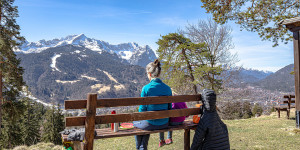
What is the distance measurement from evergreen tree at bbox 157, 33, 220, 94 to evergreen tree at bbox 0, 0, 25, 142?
1236cm

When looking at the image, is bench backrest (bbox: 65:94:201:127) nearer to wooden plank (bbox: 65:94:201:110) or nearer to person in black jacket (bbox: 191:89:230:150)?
wooden plank (bbox: 65:94:201:110)

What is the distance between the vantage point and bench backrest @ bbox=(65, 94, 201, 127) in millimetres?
3559

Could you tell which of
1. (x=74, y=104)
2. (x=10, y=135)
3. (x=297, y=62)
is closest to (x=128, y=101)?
(x=74, y=104)

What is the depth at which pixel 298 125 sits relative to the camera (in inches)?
397

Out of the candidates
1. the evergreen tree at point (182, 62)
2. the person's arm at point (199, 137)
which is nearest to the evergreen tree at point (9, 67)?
the evergreen tree at point (182, 62)

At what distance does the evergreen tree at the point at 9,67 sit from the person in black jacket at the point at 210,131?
729 inches

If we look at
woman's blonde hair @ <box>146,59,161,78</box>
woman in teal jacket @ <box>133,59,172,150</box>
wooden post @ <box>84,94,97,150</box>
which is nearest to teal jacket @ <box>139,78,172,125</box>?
woman in teal jacket @ <box>133,59,172,150</box>

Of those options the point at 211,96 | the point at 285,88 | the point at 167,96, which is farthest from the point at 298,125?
the point at 285,88

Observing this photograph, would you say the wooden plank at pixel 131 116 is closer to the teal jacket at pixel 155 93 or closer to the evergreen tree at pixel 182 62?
the teal jacket at pixel 155 93

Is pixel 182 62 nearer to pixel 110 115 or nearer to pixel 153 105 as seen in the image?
pixel 153 105

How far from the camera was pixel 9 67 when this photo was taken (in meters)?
18.5

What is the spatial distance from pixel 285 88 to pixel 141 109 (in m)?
223

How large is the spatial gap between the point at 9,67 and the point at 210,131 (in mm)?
19047

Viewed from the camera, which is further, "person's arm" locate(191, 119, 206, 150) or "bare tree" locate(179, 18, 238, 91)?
"bare tree" locate(179, 18, 238, 91)
